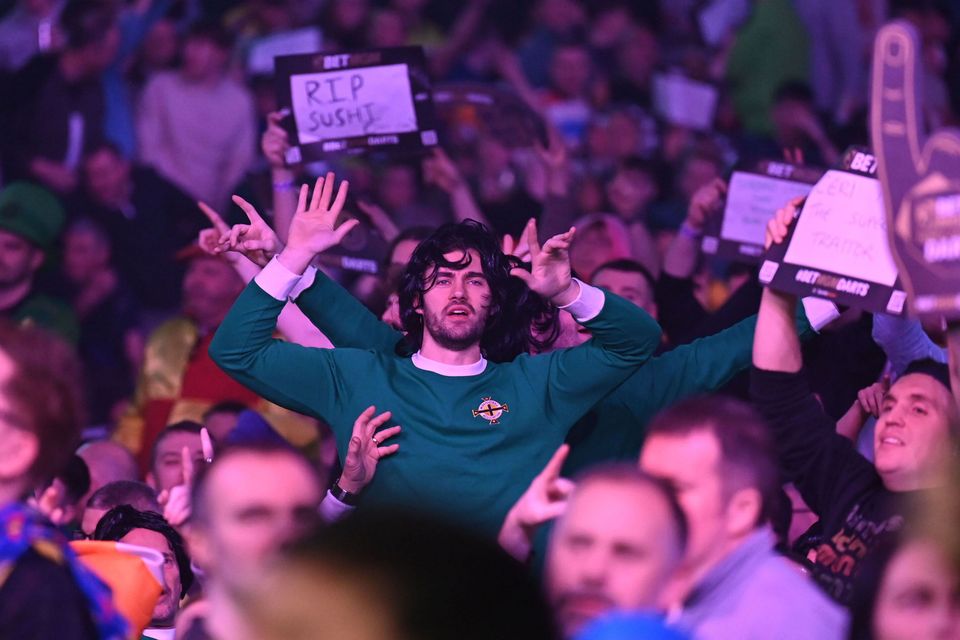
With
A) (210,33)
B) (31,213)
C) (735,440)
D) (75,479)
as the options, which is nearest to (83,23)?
(210,33)

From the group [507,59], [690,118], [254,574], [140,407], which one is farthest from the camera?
[507,59]

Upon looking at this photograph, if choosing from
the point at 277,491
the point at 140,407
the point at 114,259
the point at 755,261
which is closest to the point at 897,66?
the point at 277,491

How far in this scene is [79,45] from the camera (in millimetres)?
9375

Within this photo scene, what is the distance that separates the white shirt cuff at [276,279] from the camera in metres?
5.14

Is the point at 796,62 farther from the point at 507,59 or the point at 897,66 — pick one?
the point at 897,66

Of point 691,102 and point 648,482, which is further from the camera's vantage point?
point 691,102

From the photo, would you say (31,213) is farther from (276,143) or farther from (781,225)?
(781,225)

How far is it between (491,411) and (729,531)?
5.23 ft

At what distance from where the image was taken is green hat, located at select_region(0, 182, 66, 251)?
8117 millimetres

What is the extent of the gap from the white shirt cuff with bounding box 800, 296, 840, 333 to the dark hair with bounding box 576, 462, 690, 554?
2.08 metres

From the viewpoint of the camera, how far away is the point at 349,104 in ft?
22.6

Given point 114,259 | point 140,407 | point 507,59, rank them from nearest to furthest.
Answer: point 140,407, point 114,259, point 507,59

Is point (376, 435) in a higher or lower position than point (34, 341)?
lower

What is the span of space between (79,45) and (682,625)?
6.79 metres
